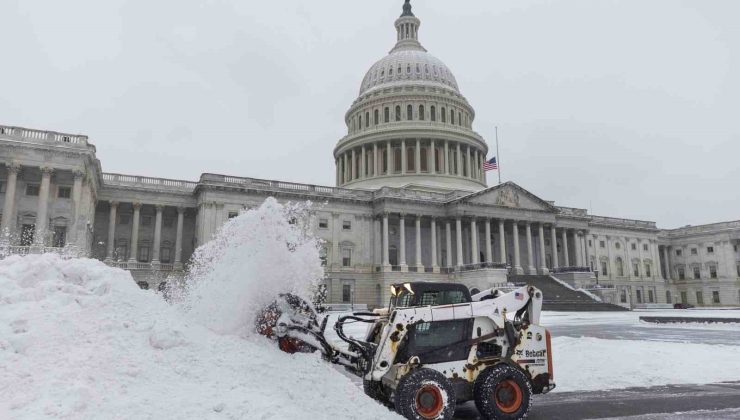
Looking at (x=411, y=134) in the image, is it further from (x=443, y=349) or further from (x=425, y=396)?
(x=425, y=396)

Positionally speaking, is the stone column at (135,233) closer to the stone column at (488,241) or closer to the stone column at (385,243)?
the stone column at (385,243)

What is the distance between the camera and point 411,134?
7025cm

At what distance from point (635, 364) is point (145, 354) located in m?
13.3

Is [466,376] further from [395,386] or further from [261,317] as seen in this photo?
[261,317]

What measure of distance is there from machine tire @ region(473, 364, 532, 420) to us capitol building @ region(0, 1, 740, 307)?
3015cm

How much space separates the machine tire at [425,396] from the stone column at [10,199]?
1592 inches

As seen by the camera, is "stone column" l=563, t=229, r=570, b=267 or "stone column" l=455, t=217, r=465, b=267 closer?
"stone column" l=455, t=217, r=465, b=267

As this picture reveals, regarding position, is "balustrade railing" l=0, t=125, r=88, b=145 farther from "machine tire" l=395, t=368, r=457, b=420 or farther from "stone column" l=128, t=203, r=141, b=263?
"machine tire" l=395, t=368, r=457, b=420

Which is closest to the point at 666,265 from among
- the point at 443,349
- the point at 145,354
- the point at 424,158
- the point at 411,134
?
the point at 424,158

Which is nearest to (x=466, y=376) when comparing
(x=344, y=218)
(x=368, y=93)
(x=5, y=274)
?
(x=5, y=274)

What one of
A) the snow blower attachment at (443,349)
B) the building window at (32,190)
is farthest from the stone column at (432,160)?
the snow blower attachment at (443,349)

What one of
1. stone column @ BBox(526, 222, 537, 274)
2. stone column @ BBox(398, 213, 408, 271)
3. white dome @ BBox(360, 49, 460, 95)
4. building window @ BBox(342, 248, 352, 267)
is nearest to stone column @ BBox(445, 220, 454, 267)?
stone column @ BBox(398, 213, 408, 271)

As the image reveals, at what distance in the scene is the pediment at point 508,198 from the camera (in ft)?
194

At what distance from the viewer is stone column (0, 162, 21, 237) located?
37.4 metres
